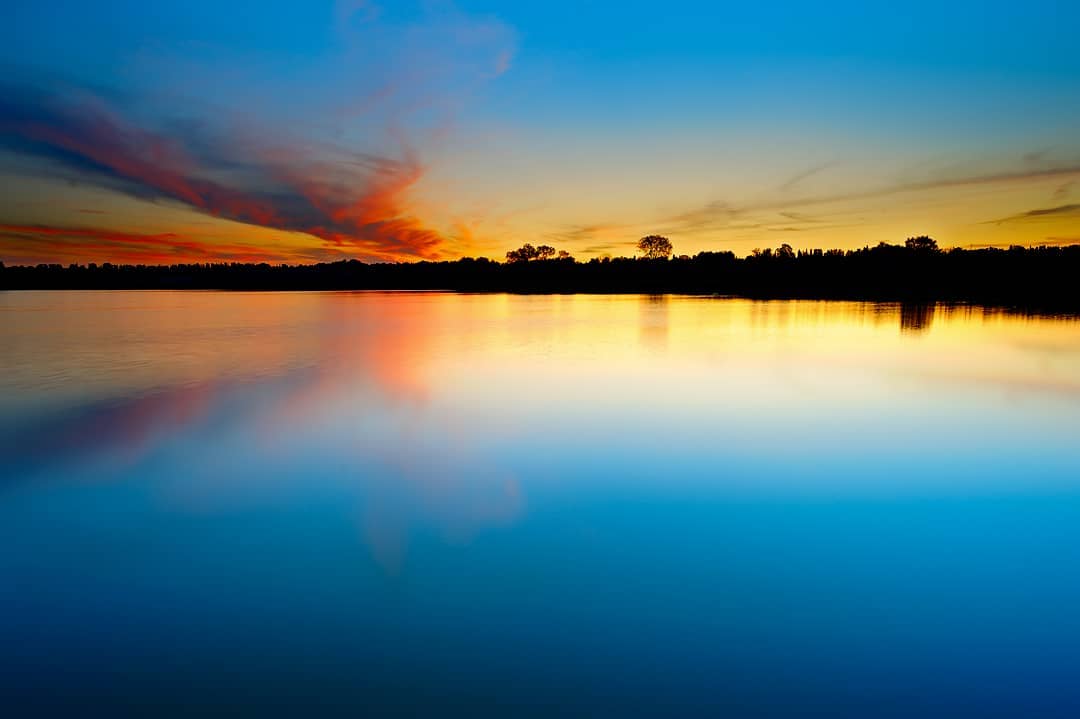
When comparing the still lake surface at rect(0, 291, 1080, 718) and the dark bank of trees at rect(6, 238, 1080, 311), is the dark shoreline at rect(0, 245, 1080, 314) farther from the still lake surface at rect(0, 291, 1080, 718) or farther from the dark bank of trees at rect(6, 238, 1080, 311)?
the still lake surface at rect(0, 291, 1080, 718)

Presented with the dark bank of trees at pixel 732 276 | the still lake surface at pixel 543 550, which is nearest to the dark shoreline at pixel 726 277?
the dark bank of trees at pixel 732 276

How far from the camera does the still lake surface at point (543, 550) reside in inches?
133

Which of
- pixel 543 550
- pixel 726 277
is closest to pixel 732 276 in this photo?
pixel 726 277

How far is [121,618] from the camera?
4.00m

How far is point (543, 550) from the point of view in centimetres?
510

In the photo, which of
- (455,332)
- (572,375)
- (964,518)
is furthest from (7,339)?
(964,518)

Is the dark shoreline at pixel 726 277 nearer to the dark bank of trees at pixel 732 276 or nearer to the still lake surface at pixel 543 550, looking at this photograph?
the dark bank of trees at pixel 732 276

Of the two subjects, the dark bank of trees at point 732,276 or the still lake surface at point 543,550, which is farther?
the dark bank of trees at point 732,276

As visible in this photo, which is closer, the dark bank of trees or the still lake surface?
the still lake surface

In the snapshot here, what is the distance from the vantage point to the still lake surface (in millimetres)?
3381

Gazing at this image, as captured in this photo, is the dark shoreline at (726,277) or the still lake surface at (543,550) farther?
the dark shoreline at (726,277)

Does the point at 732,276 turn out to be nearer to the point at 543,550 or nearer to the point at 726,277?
the point at 726,277

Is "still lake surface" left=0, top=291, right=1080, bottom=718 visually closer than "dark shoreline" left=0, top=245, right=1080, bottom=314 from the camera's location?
Yes

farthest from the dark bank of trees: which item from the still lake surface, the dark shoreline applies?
the still lake surface
